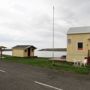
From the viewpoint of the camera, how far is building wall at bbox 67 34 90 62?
3102cm

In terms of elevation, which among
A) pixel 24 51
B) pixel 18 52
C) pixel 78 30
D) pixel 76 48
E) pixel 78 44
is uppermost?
pixel 78 30

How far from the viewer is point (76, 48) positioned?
Result: 104 ft

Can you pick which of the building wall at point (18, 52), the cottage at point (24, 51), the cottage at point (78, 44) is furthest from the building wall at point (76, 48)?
the building wall at point (18, 52)

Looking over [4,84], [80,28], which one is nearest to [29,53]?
[80,28]

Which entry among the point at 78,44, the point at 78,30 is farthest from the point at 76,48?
the point at 78,30

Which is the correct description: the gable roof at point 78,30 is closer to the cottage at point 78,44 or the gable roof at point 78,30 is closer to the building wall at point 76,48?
the cottage at point 78,44

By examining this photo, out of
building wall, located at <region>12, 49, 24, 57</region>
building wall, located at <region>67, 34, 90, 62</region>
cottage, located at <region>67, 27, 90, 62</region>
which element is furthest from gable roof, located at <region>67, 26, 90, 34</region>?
building wall, located at <region>12, 49, 24, 57</region>

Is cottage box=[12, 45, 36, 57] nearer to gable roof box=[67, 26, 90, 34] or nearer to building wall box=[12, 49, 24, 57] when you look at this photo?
building wall box=[12, 49, 24, 57]

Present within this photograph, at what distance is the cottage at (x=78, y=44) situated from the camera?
1221 inches

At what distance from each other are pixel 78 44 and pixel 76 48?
2.15ft

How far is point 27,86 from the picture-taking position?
38.8 feet

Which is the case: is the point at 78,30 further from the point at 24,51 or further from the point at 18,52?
the point at 18,52

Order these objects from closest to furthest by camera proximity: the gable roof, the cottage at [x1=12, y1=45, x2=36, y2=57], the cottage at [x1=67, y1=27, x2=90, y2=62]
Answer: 1. the cottage at [x1=67, y1=27, x2=90, y2=62]
2. the gable roof
3. the cottage at [x1=12, y1=45, x2=36, y2=57]

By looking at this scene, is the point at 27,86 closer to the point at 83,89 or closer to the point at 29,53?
the point at 83,89
